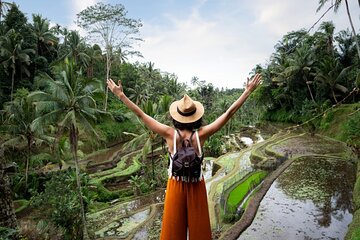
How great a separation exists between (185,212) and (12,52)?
26.9 meters

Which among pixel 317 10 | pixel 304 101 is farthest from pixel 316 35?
pixel 317 10

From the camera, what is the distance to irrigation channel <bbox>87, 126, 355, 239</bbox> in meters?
Result: 7.89

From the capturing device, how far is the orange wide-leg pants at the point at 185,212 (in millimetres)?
1988

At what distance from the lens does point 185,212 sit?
2.01m

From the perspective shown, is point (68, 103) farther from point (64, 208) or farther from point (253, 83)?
point (253, 83)

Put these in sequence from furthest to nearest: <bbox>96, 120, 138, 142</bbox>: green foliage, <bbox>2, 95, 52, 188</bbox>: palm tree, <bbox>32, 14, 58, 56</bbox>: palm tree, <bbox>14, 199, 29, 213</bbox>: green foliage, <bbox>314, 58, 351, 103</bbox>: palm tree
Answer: <bbox>32, 14, 58, 56</bbox>: palm tree → <bbox>96, 120, 138, 142</bbox>: green foliage → <bbox>314, 58, 351, 103</bbox>: palm tree → <bbox>2, 95, 52, 188</bbox>: palm tree → <bbox>14, 199, 29, 213</bbox>: green foliage

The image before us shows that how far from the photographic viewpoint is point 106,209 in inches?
513

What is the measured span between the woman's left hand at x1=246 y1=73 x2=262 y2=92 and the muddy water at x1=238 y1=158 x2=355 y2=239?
19.8 ft

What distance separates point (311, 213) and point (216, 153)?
16.7 metres

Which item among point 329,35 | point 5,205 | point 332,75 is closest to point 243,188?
point 5,205

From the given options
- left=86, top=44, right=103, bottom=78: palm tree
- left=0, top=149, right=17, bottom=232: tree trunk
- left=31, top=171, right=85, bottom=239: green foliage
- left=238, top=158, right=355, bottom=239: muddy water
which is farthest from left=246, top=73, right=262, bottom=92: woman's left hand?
left=86, top=44, right=103, bottom=78: palm tree

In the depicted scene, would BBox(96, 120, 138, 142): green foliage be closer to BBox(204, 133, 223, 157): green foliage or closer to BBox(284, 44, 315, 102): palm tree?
BBox(204, 133, 223, 157): green foliage

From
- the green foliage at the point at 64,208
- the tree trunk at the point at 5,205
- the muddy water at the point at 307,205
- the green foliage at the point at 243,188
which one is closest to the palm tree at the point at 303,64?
the muddy water at the point at 307,205

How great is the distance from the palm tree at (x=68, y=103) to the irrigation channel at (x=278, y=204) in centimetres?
264
